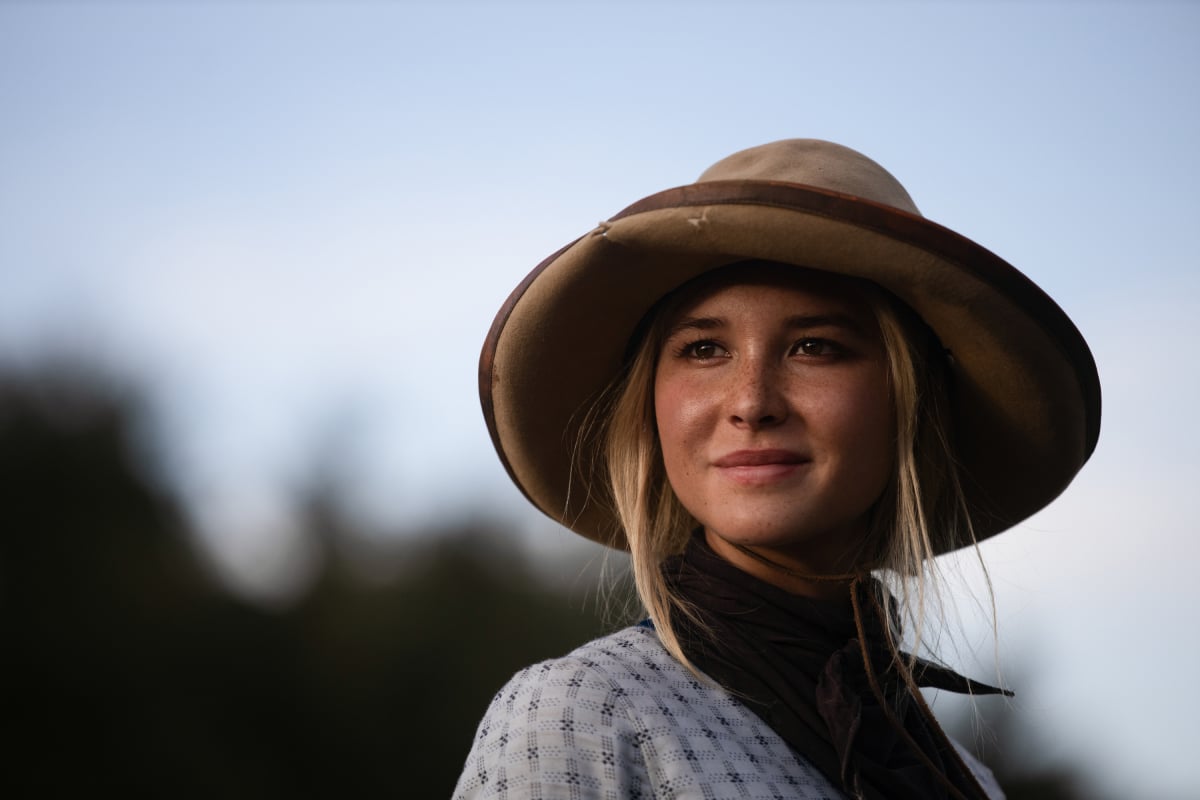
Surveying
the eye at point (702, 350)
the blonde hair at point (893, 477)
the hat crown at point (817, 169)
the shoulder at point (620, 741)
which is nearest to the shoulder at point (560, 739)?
the shoulder at point (620, 741)

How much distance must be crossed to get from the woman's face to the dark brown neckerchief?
0.36ft

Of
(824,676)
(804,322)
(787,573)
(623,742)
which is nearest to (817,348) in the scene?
(804,322)

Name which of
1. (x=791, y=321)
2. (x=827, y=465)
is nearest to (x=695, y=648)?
(x=827, y=465)

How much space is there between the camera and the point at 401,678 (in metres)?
9.95

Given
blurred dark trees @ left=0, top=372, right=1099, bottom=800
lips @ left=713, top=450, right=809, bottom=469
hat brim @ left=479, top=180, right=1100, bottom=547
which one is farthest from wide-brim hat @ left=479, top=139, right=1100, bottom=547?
blurred dark trees @ left=0, top=372, right=1099, bottom=800

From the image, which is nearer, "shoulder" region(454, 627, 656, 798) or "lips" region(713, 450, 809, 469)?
"shoulder" region(454, 627, 656, 798)

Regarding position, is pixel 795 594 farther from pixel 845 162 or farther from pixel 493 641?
pixel 493 641

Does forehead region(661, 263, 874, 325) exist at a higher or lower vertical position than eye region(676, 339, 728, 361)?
higher

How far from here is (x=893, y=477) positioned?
7.48 feet

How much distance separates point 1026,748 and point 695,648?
7.92 metres

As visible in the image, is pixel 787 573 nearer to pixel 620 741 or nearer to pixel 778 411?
pixel 778 411

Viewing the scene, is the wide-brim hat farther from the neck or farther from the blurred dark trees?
the blurred dark trees

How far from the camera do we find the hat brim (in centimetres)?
194

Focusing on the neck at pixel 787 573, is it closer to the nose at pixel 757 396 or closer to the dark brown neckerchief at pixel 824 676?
the dark brown neckerchief at pixel 824 676
